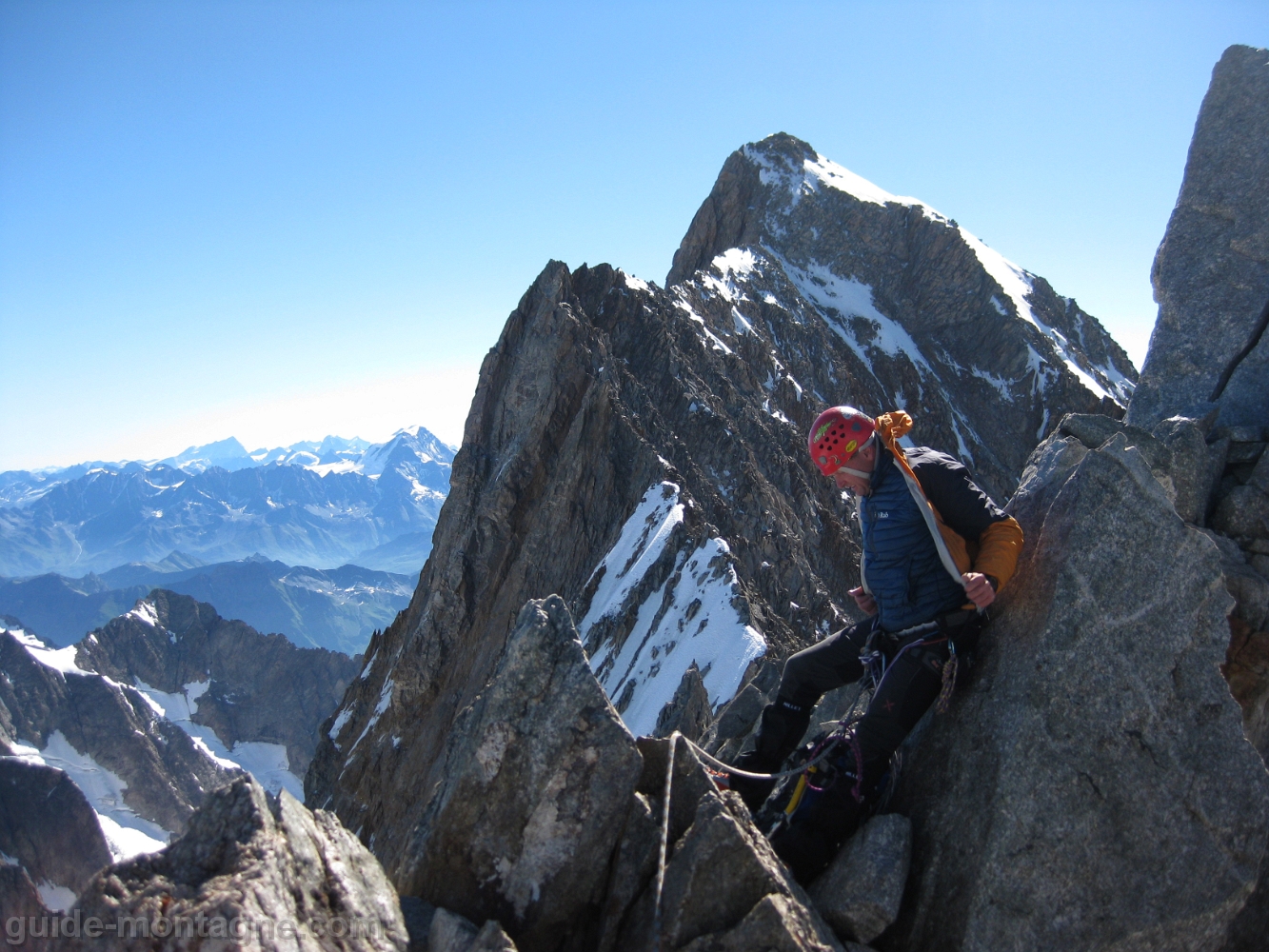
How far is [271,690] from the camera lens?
7707 inches

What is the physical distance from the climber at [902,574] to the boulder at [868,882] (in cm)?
32

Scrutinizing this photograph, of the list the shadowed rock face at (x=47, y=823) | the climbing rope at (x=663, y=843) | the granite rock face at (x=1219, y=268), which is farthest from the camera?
the shadowed rock face at (x=47, y=823)

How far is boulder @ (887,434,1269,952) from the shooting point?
536 cm

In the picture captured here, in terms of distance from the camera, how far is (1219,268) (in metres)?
10.8

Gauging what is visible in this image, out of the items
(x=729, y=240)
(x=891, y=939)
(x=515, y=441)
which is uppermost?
(x=729, y=240)

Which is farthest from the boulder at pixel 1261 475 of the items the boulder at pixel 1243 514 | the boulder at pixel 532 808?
the boulder at pixel 532 808

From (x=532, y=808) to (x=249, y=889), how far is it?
6.83 ft

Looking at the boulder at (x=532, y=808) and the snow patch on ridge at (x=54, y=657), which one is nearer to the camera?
the boulder at (x=532, y=808)

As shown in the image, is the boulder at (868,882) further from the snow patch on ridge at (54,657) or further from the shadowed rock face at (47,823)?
the snow patch on ridge at (54,657)

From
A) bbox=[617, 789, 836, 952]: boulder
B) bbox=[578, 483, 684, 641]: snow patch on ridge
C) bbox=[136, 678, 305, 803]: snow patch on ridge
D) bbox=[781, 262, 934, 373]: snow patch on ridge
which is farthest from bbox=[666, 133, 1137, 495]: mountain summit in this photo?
bbox=[136, 678, 305, 803]: snow patch on ridge

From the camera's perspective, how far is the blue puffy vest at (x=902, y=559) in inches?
253

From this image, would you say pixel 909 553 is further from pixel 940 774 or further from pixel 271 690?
pixel 271 690

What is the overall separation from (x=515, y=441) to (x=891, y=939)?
129 feet

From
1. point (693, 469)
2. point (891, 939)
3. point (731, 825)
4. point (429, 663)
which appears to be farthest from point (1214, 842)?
point (429, 663)
